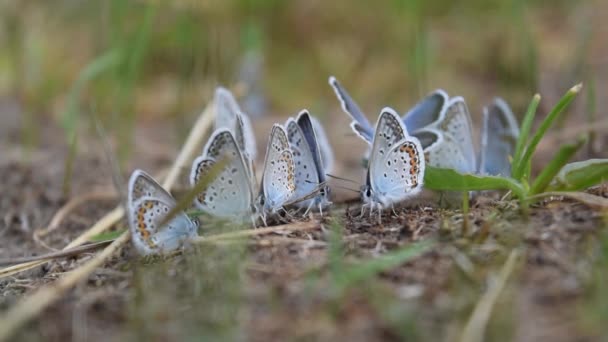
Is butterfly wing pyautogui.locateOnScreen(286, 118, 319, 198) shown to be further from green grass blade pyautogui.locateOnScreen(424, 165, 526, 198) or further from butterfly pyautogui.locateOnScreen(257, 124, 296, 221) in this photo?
green grass blade pyautogui.locateOnScreen(424, 165, 526, 198)

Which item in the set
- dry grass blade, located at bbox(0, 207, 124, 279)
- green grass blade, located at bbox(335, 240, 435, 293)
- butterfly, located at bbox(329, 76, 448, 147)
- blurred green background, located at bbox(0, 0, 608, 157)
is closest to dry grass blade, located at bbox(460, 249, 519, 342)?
green grass blade, located at bbox(335, 240, 435, 293)

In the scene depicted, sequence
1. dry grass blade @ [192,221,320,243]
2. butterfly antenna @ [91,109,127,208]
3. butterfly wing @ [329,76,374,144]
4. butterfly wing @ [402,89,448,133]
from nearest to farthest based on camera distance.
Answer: butterfly antenna @ [91,109,127,208] < dry grass blade @ [192,221,320,243] < butterfly wing @ [329,76,374,144] < butterfly wing @ [402,89,448,133]

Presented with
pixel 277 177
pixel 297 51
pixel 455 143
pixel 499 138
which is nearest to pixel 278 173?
pixel 277 177

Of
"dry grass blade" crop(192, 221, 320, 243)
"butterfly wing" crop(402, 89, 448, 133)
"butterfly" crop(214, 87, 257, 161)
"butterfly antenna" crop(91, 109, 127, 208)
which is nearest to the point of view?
"butterfly antenna" crop(91, 109, 127, 208)

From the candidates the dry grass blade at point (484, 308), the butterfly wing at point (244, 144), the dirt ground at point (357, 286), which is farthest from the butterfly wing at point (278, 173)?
the dry grass blade at point (484, 308)

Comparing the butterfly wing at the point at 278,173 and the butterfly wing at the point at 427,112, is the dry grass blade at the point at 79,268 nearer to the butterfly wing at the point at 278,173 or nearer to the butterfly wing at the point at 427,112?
the butterfly wing at the point at 278,173

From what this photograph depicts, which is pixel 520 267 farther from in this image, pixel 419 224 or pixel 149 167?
pixel 149 167
